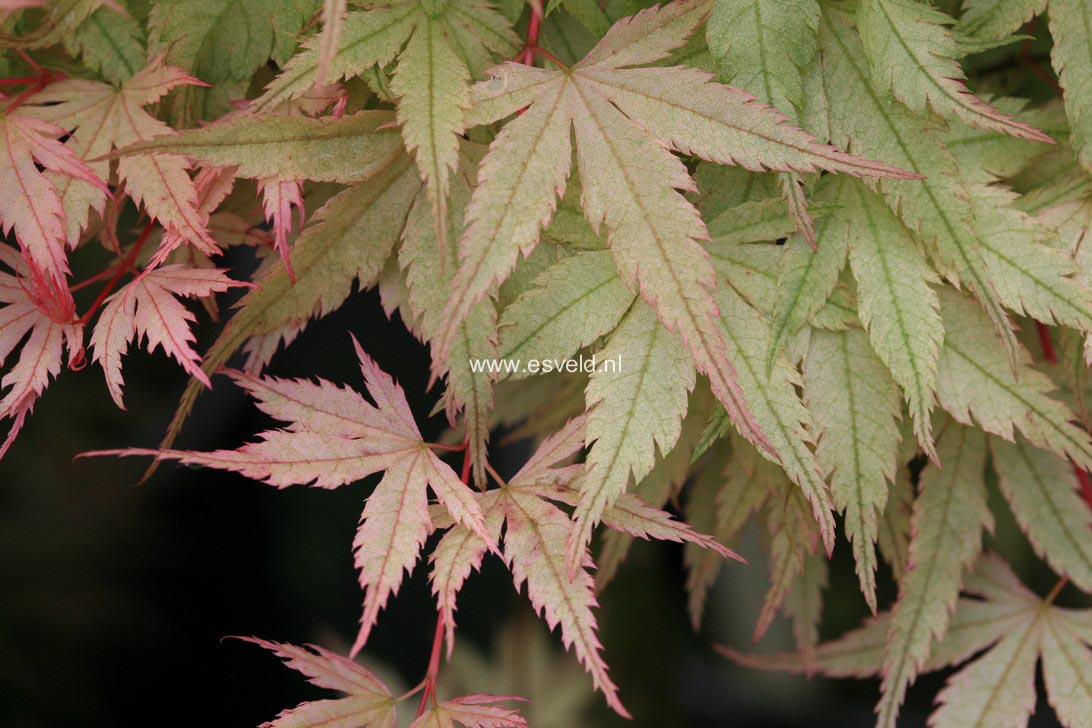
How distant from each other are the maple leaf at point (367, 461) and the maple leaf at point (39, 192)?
0.15 meters

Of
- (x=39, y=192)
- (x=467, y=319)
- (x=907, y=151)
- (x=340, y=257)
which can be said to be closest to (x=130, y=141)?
(x=39, y=192)

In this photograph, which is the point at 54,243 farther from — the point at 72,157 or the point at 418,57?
the point at 418,57

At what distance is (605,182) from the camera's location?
1.79ft

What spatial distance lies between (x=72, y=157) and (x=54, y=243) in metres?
0.06

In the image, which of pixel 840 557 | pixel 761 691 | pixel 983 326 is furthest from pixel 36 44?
pixel 761 691

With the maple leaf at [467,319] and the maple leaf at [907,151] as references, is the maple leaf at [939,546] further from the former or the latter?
the maple leaf at [467,319]

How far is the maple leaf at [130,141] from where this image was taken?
0.57m

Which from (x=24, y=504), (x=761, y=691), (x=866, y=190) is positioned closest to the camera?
(x=866, y=190)

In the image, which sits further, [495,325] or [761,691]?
[761,691]

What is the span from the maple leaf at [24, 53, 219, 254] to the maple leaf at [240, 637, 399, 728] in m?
0.31

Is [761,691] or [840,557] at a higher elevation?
[840,557]

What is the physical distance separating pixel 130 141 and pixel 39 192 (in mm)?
74

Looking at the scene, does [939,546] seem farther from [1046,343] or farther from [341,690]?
[341,690]

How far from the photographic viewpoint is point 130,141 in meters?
0.61
